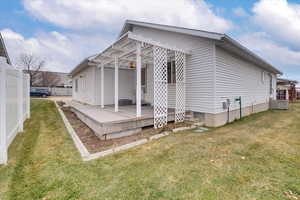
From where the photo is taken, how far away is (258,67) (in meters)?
10.1

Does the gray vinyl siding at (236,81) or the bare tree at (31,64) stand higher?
the bare tree at (31,64)

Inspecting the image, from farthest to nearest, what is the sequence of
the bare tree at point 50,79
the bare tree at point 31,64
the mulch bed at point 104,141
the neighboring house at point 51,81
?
the bare tree at point 50,79
the neighboring house at point 51,81
the bare tree at point 31,64
the mulch bed at point 104,141

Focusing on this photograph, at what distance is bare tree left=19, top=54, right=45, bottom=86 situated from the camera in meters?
34.9

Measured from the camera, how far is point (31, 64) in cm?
3609

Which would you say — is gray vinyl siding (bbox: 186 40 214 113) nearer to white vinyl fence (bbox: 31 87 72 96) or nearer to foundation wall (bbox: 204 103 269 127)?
foundation wall (bbox: 204 103 269 127)

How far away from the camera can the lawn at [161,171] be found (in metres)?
2.16

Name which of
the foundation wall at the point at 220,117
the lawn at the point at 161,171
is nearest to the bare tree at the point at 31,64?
the lawn at the point at 161,171

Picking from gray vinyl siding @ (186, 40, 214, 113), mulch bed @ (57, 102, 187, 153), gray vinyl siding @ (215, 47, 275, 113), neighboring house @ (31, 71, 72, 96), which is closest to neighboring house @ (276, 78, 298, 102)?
gray vinyl siding @ (215, 47, 275, 113)

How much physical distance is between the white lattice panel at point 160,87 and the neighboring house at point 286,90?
18.5m

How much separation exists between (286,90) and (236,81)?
1480 centimetres

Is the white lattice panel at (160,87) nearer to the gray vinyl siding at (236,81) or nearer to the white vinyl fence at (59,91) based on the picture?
the gray vinyl siding at (236,81)

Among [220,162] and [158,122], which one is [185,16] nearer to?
[158,122]

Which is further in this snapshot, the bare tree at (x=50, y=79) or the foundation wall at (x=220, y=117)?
the bare tree at (x=50, y=79)

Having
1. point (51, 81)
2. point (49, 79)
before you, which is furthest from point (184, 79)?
point (51, 81)
